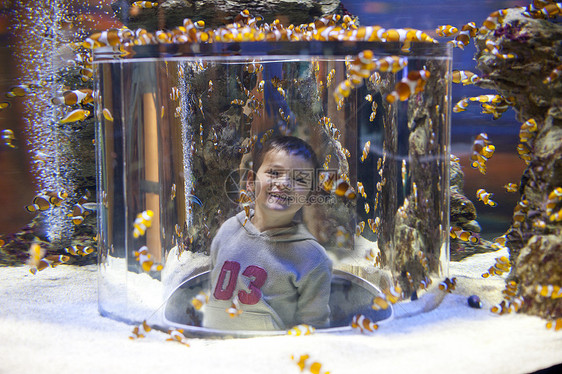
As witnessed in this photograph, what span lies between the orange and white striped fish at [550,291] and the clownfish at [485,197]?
89.9 inches

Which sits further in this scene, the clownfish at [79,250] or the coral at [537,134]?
the clownfish at [79,250]

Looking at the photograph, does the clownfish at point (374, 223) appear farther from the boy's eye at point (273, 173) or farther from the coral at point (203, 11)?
the coral at point (203, 11)

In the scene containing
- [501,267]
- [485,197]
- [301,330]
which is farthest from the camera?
[485,197]

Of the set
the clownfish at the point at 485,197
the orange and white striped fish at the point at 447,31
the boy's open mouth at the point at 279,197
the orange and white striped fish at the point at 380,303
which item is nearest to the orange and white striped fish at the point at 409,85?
the boy's open mouth at the point at 279,197

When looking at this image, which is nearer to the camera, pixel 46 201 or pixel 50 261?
pixel 46 201

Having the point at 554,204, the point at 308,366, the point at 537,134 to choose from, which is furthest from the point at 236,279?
the point at 537,134

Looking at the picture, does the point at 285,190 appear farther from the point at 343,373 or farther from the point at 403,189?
the point at 343,373

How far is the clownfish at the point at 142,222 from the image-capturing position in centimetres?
222

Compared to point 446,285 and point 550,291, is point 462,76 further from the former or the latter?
point 550,291

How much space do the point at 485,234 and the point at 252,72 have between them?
147 inches

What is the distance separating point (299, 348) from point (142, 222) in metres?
1.10

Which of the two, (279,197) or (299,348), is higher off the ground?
(279,197)

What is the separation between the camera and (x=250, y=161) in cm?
216

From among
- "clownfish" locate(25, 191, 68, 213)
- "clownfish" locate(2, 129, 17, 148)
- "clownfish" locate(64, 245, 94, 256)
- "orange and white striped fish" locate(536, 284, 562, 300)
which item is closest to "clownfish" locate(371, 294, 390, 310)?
"orange and white striped fish" locate(536, 284, 562, 300)
